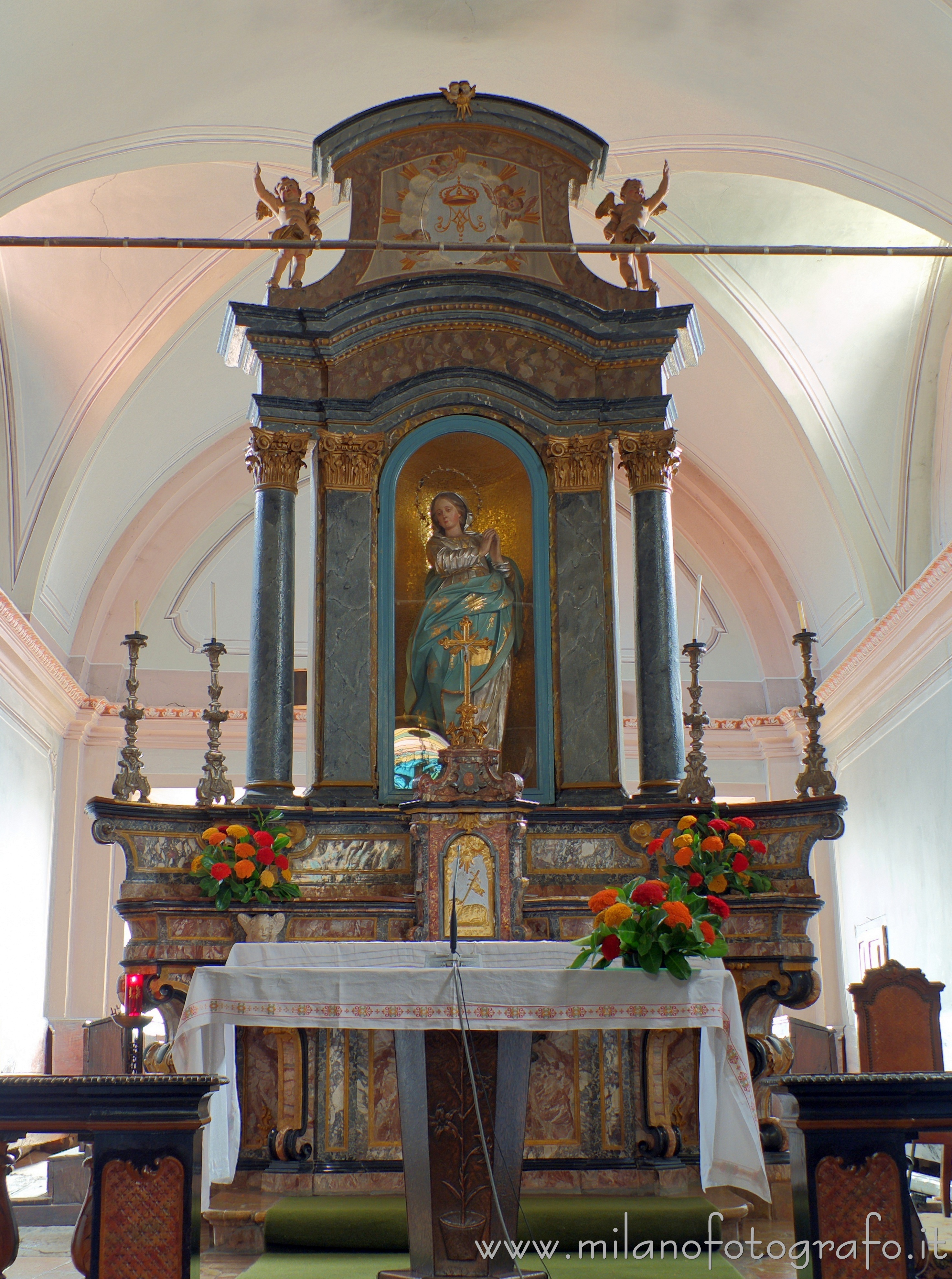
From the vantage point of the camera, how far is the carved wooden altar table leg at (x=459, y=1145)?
4.39 meters

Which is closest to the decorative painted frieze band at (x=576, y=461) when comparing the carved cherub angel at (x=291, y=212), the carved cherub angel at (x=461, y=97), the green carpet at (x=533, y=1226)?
the carved cherub angel at (x=291, y=212)

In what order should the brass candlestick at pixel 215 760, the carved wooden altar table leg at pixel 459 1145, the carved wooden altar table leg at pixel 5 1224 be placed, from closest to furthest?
the carved wooden altar table leg at pixel 5 1224 → the carved wooden altar table leg at pixel 459 1145 → the brass candlestick at pixel 215 760

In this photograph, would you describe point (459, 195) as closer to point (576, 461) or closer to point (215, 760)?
point (576, 461)

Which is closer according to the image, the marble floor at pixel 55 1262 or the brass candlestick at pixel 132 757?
the marble floor at pixel 55 1262

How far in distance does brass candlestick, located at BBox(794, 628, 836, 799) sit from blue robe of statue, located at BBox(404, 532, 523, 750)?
1.73 m

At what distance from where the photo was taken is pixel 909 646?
11875 millimetres

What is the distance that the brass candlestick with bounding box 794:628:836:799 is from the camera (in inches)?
283

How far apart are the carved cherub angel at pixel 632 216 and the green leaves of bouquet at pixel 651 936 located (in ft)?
15.3

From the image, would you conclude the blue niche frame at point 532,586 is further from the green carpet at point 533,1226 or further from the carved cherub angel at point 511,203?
the green carpet at point 533,1226

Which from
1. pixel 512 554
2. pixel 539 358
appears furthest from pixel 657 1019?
pixel 539 358

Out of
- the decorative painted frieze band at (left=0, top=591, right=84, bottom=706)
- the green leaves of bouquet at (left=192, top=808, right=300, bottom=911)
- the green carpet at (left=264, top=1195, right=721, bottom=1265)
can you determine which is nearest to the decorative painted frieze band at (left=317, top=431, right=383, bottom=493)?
the green leaves of bouquet at (left=192, top=808, right=300, bottom=911)

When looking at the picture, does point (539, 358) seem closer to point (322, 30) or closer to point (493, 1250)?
point (322, 30)

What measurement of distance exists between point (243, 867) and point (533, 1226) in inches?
88.6

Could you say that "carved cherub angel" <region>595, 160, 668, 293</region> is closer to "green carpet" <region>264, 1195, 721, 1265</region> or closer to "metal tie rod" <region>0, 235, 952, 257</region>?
"metal tie rod" <region>0, 235, 952, 257</region>
